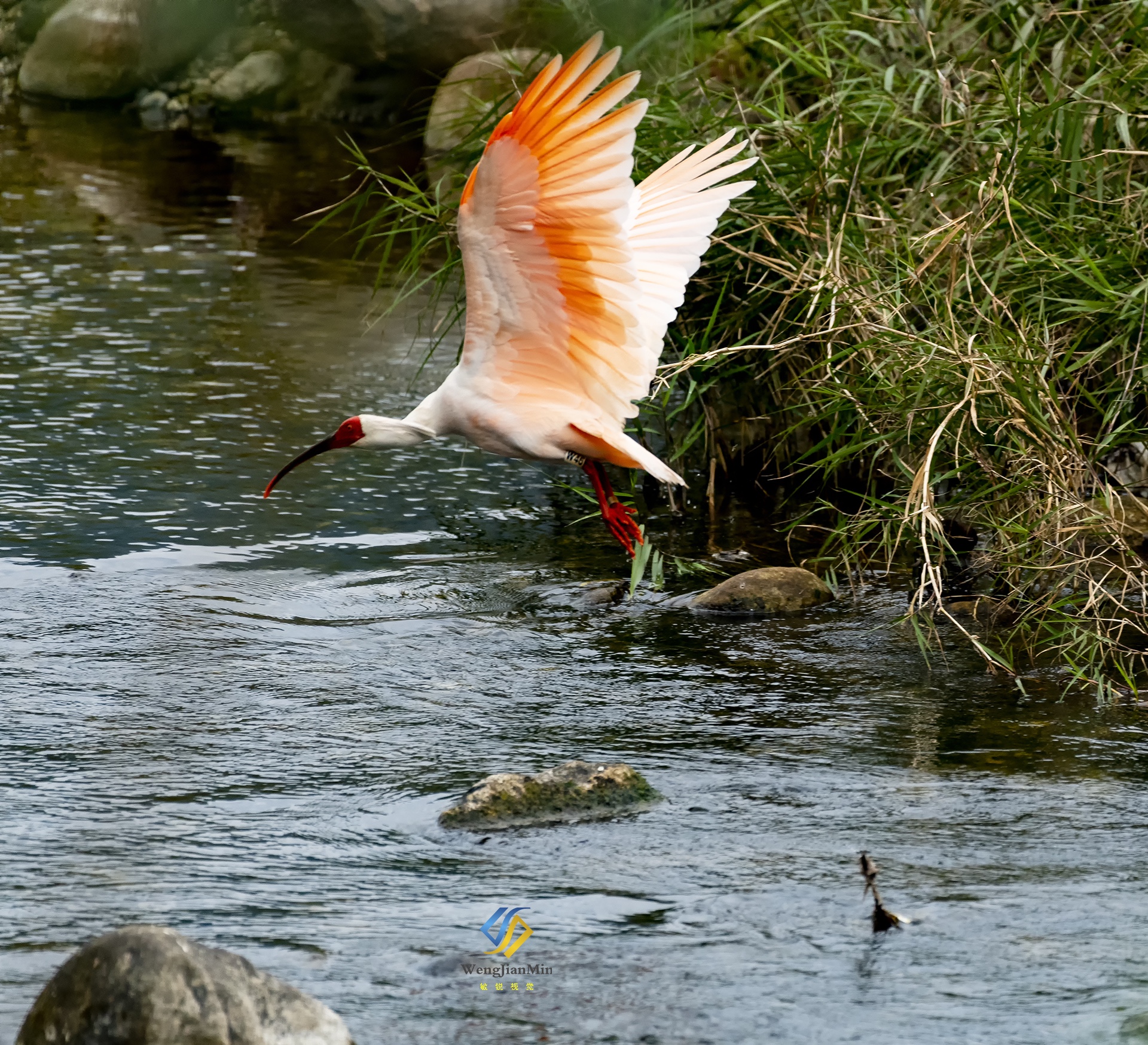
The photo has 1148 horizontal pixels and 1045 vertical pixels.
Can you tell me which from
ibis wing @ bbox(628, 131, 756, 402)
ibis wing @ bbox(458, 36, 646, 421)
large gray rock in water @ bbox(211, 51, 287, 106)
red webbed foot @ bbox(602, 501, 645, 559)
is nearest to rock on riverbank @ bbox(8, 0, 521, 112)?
ibis wing @ bbox(458, 36, 646, 421)

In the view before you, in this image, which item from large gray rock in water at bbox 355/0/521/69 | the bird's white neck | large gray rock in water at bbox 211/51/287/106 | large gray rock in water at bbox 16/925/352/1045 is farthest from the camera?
large gray rock in water at bbox 211/51/287/106

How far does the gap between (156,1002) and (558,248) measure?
2566 mm

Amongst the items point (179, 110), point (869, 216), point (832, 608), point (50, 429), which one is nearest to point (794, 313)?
point (869, 216)

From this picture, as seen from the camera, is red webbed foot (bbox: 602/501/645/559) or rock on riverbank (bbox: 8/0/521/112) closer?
rock on riverbank (bbox: 8/0/521/112)

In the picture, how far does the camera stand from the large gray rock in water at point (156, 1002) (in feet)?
9.05

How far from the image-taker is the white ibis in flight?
4.48m

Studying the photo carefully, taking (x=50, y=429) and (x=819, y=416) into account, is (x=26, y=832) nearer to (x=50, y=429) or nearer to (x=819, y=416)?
(x=819, y=416)

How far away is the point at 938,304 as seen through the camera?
214 inches

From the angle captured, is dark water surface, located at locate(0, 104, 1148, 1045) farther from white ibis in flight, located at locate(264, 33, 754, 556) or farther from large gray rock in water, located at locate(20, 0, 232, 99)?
large gray rock in water, located at locate(20, 0, 232, 99)

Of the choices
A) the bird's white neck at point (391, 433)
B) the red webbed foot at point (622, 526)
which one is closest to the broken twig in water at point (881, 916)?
the red webbed foot at point (622, 526)

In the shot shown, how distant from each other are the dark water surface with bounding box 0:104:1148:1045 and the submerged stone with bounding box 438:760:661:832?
0.18 ft

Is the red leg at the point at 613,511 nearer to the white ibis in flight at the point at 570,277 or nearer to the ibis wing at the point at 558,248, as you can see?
the white ibis in flight at the point at 570,277

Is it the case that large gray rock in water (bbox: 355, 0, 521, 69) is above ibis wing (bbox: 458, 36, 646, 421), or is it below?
above

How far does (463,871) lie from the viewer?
3.67 m
